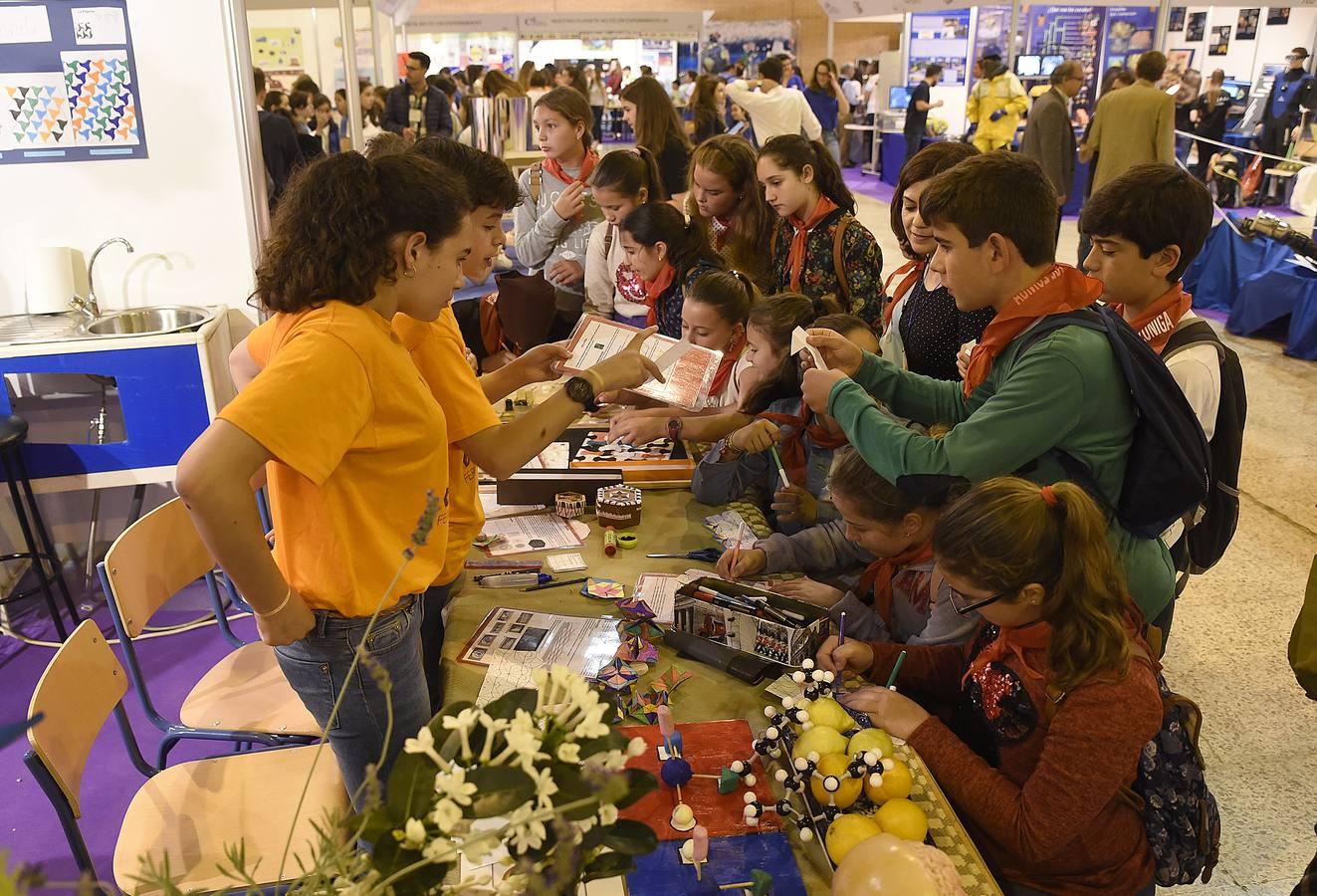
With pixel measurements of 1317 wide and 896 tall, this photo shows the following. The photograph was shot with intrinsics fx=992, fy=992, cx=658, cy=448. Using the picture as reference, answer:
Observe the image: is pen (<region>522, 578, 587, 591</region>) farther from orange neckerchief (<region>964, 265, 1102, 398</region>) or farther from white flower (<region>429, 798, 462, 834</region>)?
white flower (<region>429, 798, 462, 834</region>)

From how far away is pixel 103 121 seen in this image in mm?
3703

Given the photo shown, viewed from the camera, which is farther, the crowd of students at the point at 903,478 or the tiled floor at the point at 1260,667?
the tiled floor at the point at 1260,667

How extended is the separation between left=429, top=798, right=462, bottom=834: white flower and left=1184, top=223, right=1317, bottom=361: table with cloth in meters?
6.29

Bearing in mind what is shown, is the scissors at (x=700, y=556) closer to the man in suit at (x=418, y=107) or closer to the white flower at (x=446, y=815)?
the white flower at (x=446, y=815)

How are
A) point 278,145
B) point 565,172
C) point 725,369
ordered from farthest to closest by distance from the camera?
1. point 278,145
2. point 565,172
3. point 725,369

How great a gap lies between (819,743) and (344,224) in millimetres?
1105

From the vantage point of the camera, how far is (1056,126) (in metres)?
7.86

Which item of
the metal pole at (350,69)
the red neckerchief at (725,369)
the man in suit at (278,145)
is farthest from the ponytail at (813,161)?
the man in suit at (278,145)

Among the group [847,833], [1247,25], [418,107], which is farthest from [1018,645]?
[1247,25]

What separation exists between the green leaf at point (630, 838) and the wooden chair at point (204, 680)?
154 centimetres

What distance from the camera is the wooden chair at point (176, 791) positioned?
1.74 m

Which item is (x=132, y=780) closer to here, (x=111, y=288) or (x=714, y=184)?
(x=111, y=288)

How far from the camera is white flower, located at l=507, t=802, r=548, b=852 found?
0.79 meters

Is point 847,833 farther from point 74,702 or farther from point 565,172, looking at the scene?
point 565,172
